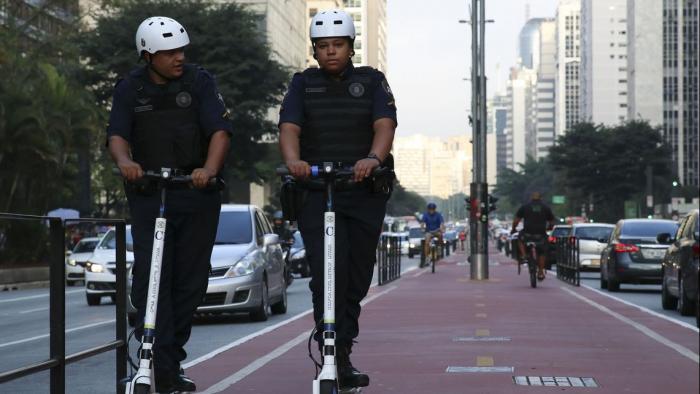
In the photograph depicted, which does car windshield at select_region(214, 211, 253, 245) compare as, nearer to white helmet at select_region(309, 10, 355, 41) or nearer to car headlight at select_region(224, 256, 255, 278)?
car headlight at select_region(224, 256, 255, 278)

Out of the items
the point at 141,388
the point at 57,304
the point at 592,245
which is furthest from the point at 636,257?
the point at 141,388

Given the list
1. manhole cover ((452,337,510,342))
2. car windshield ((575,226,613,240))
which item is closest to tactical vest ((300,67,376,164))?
manhole cover ((452,337,510,342))

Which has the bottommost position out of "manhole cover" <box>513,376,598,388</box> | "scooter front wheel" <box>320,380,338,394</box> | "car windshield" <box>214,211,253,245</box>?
"manhole cover" <box>513,376,598,388</box>

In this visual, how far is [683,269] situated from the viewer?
1950 centimetres

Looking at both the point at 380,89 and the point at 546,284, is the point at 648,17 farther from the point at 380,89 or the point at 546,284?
the point at 380,89

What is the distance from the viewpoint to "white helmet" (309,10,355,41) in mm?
7504

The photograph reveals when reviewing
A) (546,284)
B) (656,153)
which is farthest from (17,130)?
(656,153)

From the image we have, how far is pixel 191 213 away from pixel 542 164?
18976cm

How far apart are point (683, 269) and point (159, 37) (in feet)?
43.6

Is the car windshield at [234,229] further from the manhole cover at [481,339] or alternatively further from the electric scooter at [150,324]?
the electric scooter at [150,324]

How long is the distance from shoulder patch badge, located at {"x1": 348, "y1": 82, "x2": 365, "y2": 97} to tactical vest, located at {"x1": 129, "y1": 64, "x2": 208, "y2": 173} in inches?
30.7

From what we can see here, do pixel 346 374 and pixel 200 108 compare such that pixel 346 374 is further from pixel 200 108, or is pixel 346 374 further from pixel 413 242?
pixel 413 242

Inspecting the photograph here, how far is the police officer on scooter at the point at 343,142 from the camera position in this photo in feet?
24.7

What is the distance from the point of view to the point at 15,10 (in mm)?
53562
